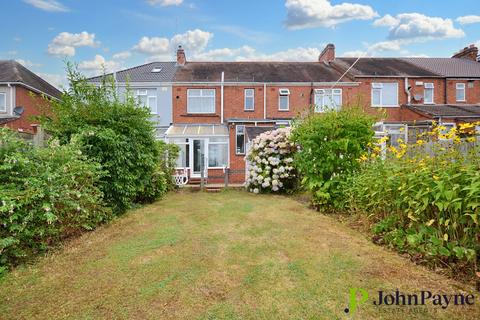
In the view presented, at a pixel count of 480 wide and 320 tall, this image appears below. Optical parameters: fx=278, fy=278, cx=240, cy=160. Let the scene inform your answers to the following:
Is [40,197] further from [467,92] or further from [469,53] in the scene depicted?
[469,53]

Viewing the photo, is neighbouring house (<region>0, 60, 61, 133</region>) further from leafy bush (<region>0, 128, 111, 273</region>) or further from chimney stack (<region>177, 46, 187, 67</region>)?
leafy bush (<region>0, 128, 111, 273</region>)

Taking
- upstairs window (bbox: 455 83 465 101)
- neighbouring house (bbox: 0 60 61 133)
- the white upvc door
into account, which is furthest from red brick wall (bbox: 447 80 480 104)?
neighbouring house (bbox: 0 60 61 133)

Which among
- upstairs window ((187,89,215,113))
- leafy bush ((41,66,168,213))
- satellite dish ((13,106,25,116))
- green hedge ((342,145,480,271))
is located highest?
upstairs window ((187,89,215,113))

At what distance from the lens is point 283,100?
18.7 meters

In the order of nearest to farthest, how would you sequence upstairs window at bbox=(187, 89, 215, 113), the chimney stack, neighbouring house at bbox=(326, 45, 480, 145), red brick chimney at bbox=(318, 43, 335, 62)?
upstairs window at bbox=(187, 89, 215, 113)
neighbouring house at bbox=(326, 45, 480, 145)
the chimney stack
red brick chimney at bbox=(318, 43, 335, 62)

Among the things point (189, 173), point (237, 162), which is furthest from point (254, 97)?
point (189, 173)

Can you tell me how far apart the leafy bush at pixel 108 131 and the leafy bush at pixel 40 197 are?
0.73 meters

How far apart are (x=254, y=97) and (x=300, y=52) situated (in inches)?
286

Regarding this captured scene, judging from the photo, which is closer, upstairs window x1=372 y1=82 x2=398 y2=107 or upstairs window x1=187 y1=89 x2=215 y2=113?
upstairs window x1=187 y1=89 x2=215 y2=113

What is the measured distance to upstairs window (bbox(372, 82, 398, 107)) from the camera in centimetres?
1925

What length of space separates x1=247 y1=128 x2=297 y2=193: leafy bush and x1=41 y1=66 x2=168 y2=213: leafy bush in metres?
4.45

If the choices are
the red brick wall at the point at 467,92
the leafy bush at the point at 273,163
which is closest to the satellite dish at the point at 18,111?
the leafy bush at the point at 273,163

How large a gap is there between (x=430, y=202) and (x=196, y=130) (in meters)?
14.4

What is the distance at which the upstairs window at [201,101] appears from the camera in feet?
60.1
